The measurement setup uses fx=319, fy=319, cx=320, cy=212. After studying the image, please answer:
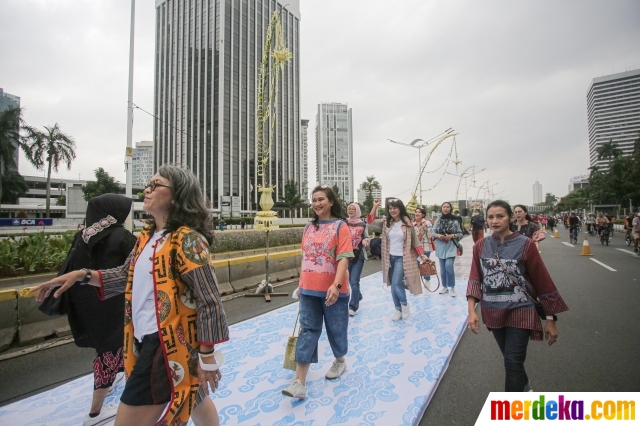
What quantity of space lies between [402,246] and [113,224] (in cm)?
357

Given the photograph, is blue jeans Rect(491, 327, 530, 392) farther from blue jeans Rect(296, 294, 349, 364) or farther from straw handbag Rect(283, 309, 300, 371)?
straw handbag Rect(283, 309, 300, 371)

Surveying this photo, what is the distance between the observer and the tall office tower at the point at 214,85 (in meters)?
59.0

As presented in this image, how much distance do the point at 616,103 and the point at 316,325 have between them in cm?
4979

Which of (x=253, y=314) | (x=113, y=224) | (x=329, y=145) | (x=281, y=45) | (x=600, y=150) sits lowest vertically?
(x=253, y=314)

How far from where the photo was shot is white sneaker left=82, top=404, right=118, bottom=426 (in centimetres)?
231

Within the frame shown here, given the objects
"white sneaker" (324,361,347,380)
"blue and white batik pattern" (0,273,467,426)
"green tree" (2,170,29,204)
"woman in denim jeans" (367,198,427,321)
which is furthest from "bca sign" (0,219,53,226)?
"white sneaker" (324,361,347,380)

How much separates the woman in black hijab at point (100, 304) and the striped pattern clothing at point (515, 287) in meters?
2.63

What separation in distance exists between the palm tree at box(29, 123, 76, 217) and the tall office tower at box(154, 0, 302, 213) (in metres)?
25.3

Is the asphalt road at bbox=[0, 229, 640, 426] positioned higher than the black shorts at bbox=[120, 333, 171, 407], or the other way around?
the black shorts at bbox=[120, 333, 171, 407]

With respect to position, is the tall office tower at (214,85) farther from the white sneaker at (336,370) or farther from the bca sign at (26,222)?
the white sneaker at (336,370)

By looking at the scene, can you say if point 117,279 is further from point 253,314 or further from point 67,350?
point 253,314

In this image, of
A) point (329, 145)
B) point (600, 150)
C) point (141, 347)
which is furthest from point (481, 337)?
point (329, 145)

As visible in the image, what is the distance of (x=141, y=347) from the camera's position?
151cm

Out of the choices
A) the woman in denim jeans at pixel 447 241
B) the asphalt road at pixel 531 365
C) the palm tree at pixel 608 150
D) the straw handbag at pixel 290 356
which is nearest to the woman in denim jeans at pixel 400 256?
the asphalt road at pixel 531 365
